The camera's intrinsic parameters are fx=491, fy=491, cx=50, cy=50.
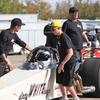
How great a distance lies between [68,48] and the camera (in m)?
8.84

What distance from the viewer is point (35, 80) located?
29.4 feet

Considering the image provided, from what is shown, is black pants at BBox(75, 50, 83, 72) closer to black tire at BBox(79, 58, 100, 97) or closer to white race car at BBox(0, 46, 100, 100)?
white race car at BBox(0, 46, 100, 100)

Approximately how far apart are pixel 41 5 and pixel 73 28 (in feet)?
320

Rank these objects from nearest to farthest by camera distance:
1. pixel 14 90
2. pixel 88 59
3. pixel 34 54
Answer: pixel 14 90 < pixel 34 54 < pixel 88 59

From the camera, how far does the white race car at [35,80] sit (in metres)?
8.49

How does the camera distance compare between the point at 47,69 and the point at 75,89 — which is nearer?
the point at 47,69

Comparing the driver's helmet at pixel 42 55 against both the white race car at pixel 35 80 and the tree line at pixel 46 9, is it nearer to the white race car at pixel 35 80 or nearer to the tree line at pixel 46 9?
the white race car at pixel 35 80

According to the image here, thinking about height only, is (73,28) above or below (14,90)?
above

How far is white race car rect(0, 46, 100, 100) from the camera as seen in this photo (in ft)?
27.9

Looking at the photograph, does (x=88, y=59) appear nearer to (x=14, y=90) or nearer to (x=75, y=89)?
(x=75, y=89)

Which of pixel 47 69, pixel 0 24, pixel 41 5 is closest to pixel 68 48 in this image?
pixel 47 69

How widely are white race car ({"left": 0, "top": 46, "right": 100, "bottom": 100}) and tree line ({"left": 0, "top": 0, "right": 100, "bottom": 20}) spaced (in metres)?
76.7

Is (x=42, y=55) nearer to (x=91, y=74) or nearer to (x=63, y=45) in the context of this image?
(x=63, y=45)

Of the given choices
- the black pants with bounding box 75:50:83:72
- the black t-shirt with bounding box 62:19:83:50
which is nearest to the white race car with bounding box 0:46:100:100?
the black pants with bounding box 75:50:83:72
